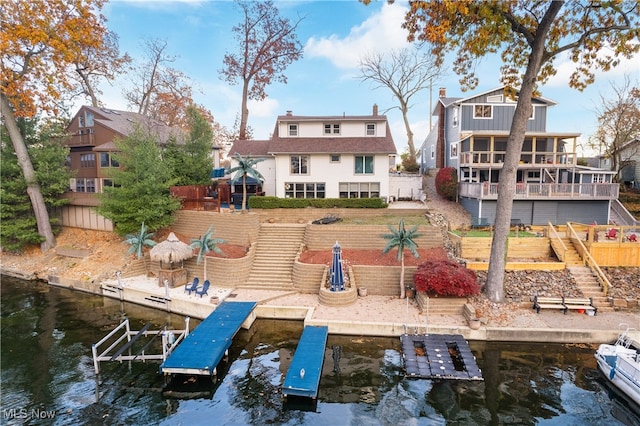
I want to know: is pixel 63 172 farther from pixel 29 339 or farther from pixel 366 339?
pixel 366 339

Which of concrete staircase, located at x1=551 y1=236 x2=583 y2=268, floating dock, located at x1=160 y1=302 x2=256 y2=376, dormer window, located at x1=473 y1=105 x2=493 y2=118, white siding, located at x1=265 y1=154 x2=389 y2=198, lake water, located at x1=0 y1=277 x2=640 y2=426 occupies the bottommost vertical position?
lake water, located at x1=0 y1=277 x2=640 y2=426

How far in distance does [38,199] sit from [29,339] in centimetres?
1626

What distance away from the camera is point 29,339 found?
16156 mm

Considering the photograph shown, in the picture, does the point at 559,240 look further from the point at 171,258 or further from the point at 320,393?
the point at 171,258

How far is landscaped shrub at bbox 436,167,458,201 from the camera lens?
30188 mm

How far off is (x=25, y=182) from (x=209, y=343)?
24.0 metres

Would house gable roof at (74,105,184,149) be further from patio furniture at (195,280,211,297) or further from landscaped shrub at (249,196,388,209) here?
patio furniture at (195,280,211,297)

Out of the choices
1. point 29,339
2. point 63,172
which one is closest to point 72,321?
point 29,339

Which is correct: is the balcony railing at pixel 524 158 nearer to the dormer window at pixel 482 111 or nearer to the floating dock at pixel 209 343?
the dormer window at pixel 482 111

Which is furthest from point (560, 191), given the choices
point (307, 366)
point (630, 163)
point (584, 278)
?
point (307, 366)

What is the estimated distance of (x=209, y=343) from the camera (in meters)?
14.0

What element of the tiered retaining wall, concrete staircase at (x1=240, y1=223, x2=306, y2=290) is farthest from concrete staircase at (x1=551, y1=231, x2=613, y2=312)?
concrete staircase at (x1=240, y1=223, x2=306, y2=290)

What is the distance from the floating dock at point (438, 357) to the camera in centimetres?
1267

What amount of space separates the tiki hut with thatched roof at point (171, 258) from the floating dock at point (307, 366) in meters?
9.19
